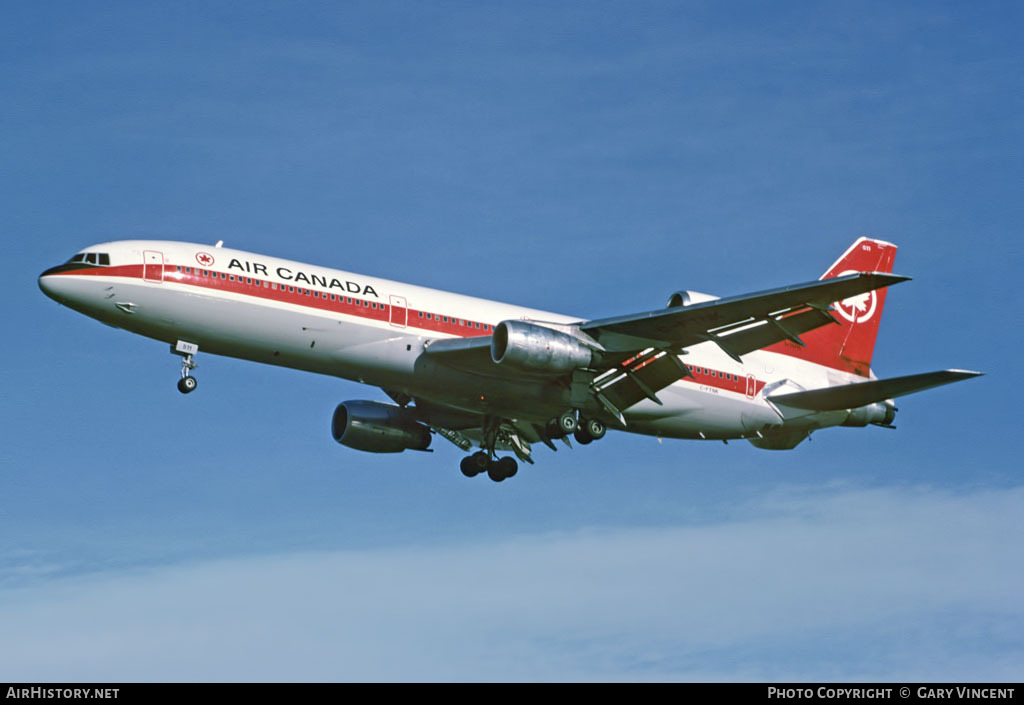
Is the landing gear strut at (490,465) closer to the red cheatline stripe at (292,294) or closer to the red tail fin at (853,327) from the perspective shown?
the red cheatline stripe at (292,294)

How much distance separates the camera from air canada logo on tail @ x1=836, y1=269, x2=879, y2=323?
168 feet

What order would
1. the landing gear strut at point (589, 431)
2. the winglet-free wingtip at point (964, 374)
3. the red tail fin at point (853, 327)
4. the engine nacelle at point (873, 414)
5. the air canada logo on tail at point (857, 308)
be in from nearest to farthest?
the winglet-free wingtip at point (964, 374) < the landing gear strut at point (589, 431) < the engine nacelle at point (873, 414) < the red tail fin at point (853, 327) < the air canada logo on tail at point (857, 308)

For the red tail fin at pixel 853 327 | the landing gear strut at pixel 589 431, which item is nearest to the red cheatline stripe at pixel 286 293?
the landing gear strut at pixel 589 431

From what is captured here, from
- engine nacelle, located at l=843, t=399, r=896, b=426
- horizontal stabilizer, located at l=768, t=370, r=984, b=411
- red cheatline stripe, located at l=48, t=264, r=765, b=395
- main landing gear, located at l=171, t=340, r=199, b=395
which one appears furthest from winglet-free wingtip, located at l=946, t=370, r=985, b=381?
main landing gear, located at l=171, t=340, r=199, b=395

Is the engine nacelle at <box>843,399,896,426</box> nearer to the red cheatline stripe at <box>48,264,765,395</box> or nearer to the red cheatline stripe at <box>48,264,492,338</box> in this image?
the red cheatline stripe at <box>48,264,765,395</box>

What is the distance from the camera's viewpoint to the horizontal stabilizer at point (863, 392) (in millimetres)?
41969

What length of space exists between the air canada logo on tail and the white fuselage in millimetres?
8925

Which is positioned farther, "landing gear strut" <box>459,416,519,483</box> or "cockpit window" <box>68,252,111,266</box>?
"landing gear strut" <box>459,416,519,483</box>

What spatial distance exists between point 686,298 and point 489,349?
7605mm

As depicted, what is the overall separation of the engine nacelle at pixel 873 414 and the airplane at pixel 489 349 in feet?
0.17

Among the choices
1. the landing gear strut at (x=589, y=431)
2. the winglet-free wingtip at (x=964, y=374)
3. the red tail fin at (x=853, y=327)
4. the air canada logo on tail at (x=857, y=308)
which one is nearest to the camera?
the winglet-free wingtip at (x=964, y=374)

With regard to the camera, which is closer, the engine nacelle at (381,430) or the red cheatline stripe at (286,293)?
the red cheatline stripe at (286,293)

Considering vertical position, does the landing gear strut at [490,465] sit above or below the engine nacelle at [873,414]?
below
